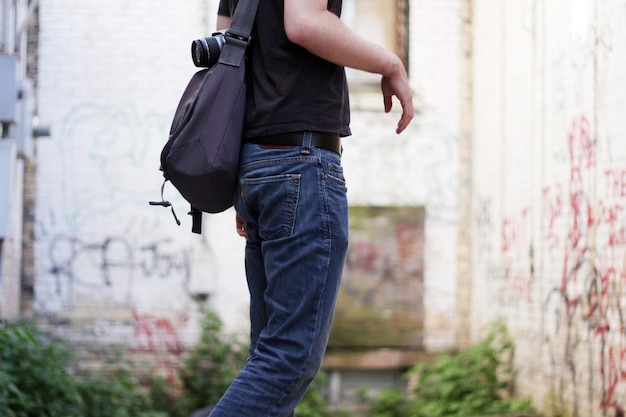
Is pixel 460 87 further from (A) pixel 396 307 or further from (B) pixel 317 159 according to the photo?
(B) pixel 317 159

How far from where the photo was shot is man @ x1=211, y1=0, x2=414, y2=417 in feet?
7.87

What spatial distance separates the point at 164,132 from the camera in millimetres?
8852

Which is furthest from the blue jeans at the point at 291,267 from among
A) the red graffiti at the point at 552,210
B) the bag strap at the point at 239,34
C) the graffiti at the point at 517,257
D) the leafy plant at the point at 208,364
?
the leafy plant at the point at 208,364

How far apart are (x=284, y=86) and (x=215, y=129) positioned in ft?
0.76

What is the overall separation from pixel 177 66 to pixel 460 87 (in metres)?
2.80

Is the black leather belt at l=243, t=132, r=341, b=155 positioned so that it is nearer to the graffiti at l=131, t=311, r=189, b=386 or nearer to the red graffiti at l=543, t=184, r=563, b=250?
the red graffiti at l=543, t=184, r=563, b=250

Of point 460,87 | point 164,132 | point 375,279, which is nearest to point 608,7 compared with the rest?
point 460,87

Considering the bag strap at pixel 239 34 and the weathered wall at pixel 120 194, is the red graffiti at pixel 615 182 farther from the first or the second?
the bag strap at pixel 239 34

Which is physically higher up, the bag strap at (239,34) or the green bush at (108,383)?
the bag strap at (239,34)

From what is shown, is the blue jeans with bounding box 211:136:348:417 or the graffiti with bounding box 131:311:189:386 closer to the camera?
the blue jeans with bounding box 211:136:348:417

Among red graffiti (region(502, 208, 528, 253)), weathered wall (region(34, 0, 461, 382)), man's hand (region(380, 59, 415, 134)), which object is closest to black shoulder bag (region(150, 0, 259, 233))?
man's hand (region(380, 59, 415, 134))

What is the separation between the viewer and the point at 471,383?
7922 millimetres

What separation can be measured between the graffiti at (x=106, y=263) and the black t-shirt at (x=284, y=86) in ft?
21.3

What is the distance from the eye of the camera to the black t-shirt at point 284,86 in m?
2.48
